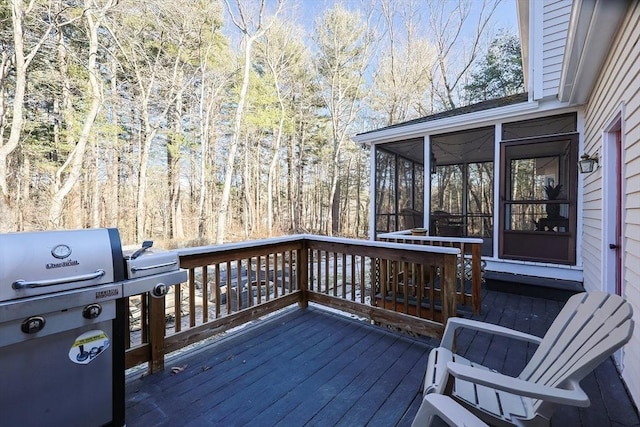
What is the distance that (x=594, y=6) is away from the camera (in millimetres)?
2193

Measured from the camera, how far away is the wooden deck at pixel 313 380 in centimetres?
187

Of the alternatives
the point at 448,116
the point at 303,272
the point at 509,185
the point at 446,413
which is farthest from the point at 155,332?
the point at 448,116

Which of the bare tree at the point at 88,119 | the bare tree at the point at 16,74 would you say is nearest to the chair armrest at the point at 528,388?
the bare tree at the point at 16,74

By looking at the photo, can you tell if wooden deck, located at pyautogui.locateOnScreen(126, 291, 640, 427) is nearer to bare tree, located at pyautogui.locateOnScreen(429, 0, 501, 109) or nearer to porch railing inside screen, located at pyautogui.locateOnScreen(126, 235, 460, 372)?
porch railing inside screen, located at pyautogui.locateOnScreen(126, 235, 460, 372)

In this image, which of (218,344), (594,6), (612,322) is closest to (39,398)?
(218,344)

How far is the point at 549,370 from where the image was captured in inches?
59.2

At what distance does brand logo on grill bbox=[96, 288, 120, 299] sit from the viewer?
58.6 inches

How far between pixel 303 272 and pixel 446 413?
2.63 meters

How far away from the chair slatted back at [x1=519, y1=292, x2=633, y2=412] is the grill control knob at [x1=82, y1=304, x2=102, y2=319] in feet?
6.83

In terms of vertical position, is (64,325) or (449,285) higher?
(64,325)

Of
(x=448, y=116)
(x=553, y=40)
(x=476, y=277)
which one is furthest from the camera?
(x=448, y=116)

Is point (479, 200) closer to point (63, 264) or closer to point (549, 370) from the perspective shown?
point (549, 370)

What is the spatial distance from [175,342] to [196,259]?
67 cm

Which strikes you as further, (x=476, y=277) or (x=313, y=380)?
(x=476, y=277)
